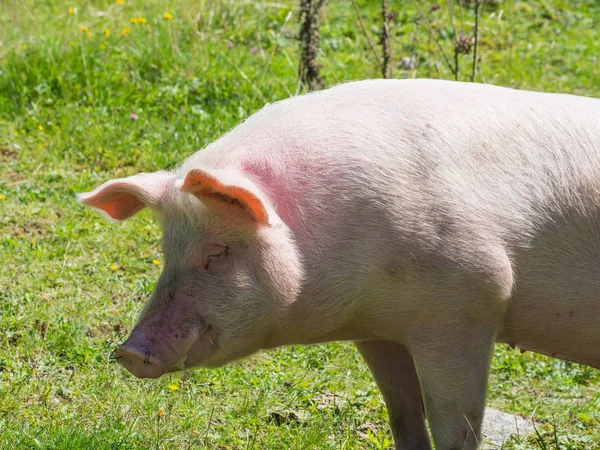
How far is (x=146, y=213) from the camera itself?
6738mm

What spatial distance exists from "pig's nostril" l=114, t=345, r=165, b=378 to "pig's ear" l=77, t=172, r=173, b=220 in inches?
24.2

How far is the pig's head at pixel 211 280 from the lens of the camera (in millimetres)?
3736

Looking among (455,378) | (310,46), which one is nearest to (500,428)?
(455,378)

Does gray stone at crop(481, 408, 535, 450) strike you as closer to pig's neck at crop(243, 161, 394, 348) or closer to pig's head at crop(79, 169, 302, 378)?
pig's neck at crop(243, 161, 394, 348)

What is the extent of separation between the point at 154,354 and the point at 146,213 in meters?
3.13

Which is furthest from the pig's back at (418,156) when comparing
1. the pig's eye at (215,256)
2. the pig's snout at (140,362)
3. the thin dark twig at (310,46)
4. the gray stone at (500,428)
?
the thin dark twig at (310,46)

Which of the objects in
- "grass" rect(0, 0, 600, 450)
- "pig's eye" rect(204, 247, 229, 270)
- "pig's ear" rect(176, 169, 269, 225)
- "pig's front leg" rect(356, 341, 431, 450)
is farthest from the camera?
"grass" rect(0, 0, 600, 450)

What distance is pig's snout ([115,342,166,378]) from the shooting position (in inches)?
A: 145

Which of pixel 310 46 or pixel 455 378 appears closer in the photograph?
pixel 455 378

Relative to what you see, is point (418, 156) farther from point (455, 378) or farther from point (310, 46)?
point (310, 46)

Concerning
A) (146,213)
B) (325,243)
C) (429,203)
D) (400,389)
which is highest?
(429,203)

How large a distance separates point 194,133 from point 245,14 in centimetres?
296

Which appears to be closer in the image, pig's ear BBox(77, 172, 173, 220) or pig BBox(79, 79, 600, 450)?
pig BBox(79, 79, 600, 450)

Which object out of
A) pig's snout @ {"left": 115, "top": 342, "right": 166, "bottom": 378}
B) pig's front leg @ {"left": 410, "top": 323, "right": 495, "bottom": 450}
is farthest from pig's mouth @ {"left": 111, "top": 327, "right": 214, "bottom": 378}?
pig's front leg @ {"left": 410, "top": 323, "right": 495, "bottom": 450}
